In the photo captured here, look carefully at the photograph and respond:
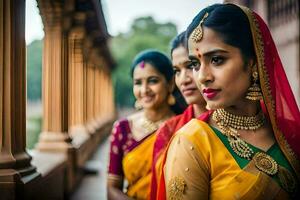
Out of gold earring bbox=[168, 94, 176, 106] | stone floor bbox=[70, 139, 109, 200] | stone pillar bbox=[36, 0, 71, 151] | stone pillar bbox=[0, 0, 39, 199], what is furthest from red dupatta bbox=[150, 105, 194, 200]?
stone pillar bbox=[36, 0, 71, 151]

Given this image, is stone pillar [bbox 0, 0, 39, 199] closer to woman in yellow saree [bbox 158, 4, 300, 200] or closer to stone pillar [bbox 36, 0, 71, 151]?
woman in yellow saree [bbox 158, 4, 300, 200]

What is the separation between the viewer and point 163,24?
2719 inches

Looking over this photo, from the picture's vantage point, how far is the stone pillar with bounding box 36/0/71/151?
6504mm

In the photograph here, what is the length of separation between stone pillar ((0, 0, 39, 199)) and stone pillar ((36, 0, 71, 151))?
323 centimetres

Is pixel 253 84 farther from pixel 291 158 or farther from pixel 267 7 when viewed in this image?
pixel 267 7

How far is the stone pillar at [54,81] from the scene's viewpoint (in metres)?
6.50

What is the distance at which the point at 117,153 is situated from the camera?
114 inches

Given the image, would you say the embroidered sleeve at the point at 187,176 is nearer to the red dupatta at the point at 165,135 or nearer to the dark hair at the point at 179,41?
the red dupatta at the point at 165,135

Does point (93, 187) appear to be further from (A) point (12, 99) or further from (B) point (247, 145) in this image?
(B) point (247, 145)

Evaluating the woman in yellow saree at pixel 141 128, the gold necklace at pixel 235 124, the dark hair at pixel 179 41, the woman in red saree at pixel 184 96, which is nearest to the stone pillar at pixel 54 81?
the woman in yellow saree at pixel 141 128

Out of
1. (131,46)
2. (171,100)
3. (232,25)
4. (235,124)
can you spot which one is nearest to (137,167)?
(171,100)

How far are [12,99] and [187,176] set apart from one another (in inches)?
73.6

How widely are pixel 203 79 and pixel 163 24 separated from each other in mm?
68392

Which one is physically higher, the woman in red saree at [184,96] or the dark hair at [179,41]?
the dark hair at [179,41]
